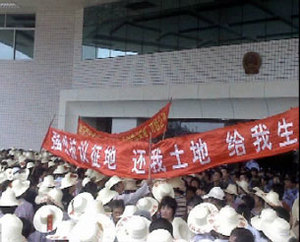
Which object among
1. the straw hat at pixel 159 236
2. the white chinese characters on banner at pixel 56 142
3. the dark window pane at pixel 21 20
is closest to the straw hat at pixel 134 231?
the straw hat at pixel 159 236

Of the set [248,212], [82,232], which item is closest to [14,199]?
[82,232]

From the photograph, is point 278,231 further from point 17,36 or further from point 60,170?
point 17,36

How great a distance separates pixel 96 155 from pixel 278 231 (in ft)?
10.5

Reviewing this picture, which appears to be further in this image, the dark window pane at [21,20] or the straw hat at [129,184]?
the dark window pane at [21,20]

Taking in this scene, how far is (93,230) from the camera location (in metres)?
3.47

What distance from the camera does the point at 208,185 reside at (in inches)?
260

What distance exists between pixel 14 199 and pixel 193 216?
77.2 inches

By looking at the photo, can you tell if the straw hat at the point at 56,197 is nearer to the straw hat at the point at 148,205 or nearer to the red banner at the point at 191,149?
the red banner at the point at 191,149

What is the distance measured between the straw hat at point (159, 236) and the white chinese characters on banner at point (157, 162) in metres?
2.06

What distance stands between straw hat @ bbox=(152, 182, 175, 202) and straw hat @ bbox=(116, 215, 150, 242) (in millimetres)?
1341

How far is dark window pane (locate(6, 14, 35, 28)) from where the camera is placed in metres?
15.2

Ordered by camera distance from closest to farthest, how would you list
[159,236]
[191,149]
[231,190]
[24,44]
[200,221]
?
[159,236] → [200,221] → [191,149] → [231,190] → [24,44]

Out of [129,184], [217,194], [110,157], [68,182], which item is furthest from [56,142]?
[217,194]

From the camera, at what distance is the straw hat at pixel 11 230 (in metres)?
3.64
